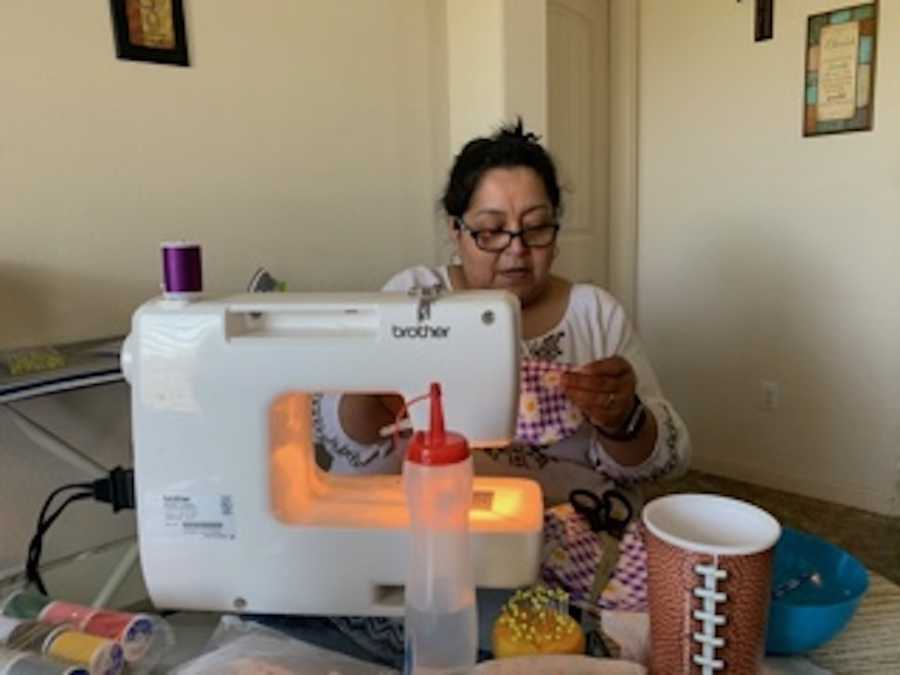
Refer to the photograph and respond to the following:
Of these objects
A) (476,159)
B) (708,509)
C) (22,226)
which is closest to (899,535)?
(476,159)

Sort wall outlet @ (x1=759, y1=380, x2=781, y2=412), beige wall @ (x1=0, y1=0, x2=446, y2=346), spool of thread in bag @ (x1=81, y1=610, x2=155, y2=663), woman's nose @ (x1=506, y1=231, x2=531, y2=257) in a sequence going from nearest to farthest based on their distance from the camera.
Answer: spool of thread in bag @ (x1=81, y1=610, x2=155, y2=663)
woman's nose @ (x1=506, y1=231, x2=531, y2=257)
beige wall @ (x1=0, y1=0, x2=446, y2=346)
wall outlet @ (x1=759, y1=380, x2=781, y2=412)

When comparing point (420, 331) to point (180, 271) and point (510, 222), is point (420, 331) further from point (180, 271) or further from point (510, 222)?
point (510, 222)

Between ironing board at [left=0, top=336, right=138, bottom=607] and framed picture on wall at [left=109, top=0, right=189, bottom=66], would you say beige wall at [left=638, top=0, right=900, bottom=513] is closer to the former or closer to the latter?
framed picture on wall at [left=109, top=0, right=189, bottom=66]

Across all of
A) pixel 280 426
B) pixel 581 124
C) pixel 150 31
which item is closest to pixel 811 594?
pixel 280 426

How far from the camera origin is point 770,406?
2799mm

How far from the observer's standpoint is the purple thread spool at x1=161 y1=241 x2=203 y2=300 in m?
0.68

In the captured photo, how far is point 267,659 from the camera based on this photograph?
0.60 meters

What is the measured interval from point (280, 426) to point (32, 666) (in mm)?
269

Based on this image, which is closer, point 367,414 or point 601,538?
point 601,538

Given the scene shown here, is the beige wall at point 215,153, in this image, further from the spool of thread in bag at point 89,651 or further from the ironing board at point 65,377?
the spool of thread in bag at point 89,651

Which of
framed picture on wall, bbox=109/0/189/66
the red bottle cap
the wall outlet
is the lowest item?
the wall outlet

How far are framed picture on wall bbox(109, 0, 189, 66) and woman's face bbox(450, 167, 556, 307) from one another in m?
0.88

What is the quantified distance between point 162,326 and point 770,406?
2592 millimetres

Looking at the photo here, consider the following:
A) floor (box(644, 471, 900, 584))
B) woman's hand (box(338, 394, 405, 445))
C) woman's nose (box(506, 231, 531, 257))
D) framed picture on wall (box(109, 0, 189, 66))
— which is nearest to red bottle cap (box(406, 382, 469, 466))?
woman's hand (box(338, 394, 405, 445))
